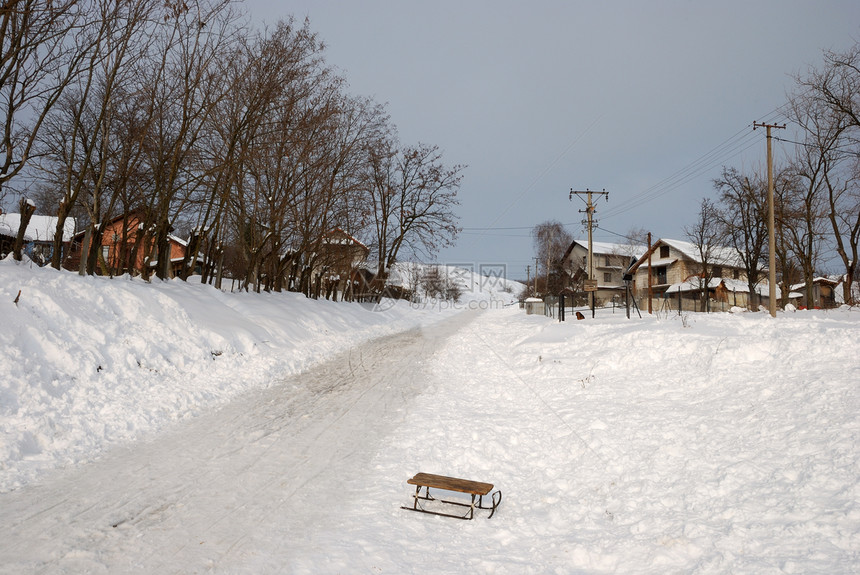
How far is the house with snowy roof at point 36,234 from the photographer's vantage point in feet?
A: 107

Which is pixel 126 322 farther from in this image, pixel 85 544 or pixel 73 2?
pixel 85 544

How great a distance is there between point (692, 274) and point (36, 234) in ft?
187

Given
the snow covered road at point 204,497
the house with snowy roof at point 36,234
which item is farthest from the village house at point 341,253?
the snow covered road at point 204,497

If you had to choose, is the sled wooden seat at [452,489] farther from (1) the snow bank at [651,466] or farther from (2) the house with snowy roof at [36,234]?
(2) the house with snowy roof at [36,234]

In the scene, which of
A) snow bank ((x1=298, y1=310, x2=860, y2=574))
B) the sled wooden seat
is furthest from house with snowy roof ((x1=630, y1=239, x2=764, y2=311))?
the sled wooden seat

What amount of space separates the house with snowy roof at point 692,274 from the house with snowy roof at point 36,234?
47.3 metres

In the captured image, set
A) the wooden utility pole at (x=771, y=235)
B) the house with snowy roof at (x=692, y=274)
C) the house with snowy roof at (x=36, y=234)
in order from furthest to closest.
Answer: the house with snowy roof at (x=692, y=274) < the house with snowy roof at (x=36, y=234) < the wooden utility pole at (x=771, y=235)

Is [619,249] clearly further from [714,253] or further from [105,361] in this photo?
[105,361]

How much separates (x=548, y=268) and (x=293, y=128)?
48643 mm

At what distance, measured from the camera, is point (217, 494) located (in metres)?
5.11

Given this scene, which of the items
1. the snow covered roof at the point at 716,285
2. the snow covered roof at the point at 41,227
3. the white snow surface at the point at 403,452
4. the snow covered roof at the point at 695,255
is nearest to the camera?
the white snow surface at the point at 403,452

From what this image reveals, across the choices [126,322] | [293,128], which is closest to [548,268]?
[293,128]

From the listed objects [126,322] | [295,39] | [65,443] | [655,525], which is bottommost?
[655,525]

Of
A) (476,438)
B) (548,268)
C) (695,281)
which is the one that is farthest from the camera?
(548,268)
